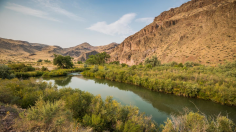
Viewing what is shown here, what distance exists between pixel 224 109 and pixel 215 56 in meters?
39.6

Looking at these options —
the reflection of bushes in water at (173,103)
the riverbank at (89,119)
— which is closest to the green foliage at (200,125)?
the riverbank at (89,119)

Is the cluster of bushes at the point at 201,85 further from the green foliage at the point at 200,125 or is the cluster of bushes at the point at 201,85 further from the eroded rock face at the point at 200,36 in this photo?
the eroded rock face at the point at 200,36

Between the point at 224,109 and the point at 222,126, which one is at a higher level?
the point at 222,126

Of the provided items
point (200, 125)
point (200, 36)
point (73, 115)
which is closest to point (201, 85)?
point (200, 125)

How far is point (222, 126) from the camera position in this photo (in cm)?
670

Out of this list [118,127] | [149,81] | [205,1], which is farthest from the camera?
[205,1]

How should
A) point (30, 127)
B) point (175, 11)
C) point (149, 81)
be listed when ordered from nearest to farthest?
1. point (30, 127)
2. point (149, 81)
3. point (175, 11)

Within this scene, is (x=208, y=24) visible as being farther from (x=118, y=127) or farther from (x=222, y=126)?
(x=118, y=127)

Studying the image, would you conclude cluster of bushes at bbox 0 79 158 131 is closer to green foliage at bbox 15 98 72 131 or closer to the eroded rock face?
green foliage at bbox 15 98 72 131

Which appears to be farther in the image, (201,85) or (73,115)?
(201,85)

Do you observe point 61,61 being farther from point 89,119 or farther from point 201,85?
point 201,85

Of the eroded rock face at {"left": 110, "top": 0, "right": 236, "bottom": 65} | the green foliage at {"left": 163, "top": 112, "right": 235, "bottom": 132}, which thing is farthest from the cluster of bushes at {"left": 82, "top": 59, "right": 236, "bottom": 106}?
the eroded rock face at {"left": 110, "top": 0, "right": 236, "bottom": 65}

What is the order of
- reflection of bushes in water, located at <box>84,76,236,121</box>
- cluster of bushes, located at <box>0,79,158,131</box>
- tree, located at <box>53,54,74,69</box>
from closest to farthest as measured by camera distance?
cluster of bushes, located at <box>0,79,158,131</box>, reflection of bushes in water, located at <box>84,76,236,121</box>, tree, located at <box>53,54,74,69</box>

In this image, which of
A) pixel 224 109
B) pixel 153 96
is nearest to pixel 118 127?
pixel 153 96
